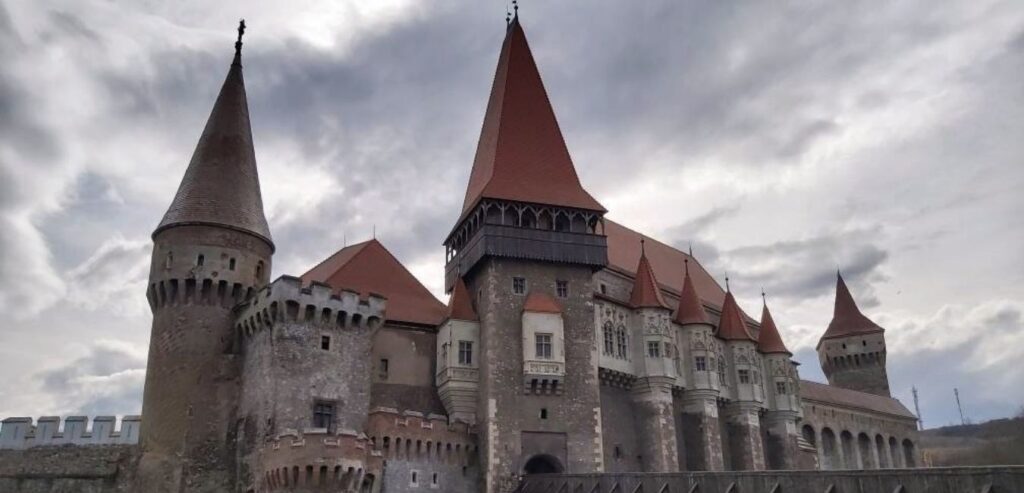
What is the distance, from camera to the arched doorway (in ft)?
101

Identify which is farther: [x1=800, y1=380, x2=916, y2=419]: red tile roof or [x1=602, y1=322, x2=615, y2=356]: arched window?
[x1=800, y1=380, x2=916, y2=419]: red tile roof

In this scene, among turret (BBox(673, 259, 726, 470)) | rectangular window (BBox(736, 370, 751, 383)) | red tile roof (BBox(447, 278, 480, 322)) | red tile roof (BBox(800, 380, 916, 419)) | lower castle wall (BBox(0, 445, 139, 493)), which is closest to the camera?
lower castle wall (BBox(0, 445, 139, 493))

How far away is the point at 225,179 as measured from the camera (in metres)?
32.2

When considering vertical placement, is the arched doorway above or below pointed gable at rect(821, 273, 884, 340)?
below

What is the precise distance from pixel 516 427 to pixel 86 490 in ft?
51.0

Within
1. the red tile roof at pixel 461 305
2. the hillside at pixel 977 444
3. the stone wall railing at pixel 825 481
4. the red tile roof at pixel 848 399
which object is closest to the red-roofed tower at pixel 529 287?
the red tile roof at pixel 461 305

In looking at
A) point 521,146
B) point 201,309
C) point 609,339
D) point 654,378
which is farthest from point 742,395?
point 201,309

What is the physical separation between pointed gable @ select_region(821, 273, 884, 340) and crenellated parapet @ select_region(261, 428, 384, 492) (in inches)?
1999

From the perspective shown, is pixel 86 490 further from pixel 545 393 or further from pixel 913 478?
pixel 913 478

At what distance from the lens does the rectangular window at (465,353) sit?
3206 cm

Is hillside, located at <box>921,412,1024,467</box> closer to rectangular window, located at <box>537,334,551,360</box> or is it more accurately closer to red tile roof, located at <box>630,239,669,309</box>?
red tile roof, located at <box>630,239,669,309</box>

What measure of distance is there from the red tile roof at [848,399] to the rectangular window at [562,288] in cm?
2352

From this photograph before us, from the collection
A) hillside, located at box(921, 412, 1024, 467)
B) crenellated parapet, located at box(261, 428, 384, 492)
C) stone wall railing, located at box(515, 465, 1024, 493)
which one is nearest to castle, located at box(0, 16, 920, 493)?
crenellated parapet, located at box(261, 428, 384, 492)

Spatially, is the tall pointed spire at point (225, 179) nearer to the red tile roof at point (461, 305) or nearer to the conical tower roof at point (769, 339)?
the red tile roof at point (461, 305)
